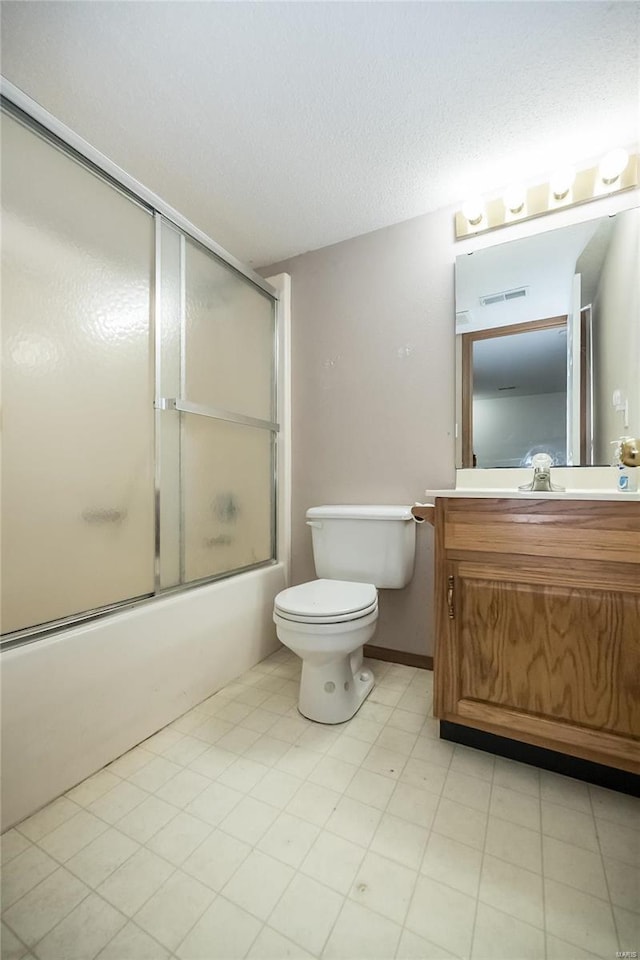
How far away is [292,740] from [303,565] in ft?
2.97

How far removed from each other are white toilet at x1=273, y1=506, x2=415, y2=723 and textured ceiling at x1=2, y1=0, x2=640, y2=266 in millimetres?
1364

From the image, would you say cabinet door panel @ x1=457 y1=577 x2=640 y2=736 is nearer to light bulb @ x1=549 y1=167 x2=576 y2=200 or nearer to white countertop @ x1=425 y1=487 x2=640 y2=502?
white countertop @ x1=425 y1=487 x2=640 y2=502

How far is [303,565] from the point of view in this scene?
211 cm


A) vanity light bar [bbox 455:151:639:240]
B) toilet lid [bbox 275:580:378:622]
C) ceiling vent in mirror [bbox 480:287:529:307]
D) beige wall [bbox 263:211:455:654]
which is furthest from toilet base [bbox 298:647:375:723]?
vanity light bar [bbox 455:151:639:240]

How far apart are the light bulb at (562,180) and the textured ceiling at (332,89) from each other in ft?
0.14

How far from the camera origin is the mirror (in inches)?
57.1

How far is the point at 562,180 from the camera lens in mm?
1523

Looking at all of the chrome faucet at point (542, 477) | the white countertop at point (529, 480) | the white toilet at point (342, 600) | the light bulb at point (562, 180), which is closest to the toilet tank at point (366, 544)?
the white toilet at point (342, 600)

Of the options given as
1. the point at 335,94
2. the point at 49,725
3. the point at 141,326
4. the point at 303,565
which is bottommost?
the point at 49,725

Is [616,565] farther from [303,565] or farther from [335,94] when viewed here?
[335,94]

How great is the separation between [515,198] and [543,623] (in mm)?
1622

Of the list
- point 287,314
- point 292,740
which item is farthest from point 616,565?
point 287,314

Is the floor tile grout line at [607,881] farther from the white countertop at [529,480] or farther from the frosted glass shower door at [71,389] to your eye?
the frosted glass shower door at [71,389]

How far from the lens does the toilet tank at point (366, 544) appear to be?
5.43 ft
